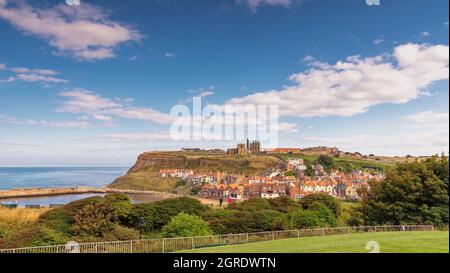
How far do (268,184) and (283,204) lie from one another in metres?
30.6

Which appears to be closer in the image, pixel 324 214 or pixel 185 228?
pixel 185 228

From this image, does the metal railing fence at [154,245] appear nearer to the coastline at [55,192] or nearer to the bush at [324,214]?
the bush at [324,214]

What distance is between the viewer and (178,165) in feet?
245

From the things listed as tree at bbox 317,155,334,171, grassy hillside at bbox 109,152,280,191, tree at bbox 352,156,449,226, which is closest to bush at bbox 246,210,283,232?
tree at bbox 352,156,449,226

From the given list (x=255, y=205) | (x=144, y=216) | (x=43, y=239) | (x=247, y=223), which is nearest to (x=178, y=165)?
(x=255, y=205)

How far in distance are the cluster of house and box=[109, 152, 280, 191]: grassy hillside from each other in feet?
5.57

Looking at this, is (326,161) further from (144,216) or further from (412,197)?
(412,197)

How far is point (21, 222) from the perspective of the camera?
26562mm

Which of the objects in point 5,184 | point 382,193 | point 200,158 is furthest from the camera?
point 5,184

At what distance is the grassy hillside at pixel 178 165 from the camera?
65.6 meters

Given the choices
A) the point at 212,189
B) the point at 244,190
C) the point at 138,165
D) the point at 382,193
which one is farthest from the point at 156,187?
the point at 382,193

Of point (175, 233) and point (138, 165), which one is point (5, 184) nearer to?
point (138, 165)

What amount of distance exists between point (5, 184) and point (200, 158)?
44.9 metres

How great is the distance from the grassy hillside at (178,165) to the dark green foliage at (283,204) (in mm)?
33413
